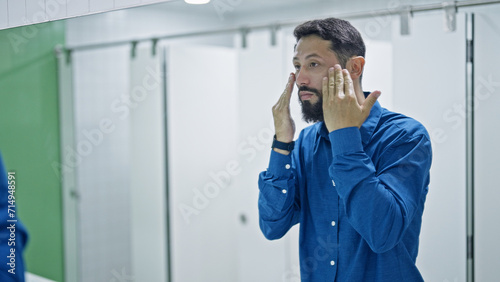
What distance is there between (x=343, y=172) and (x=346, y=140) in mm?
62

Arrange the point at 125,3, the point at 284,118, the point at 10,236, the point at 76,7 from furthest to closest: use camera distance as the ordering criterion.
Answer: the point at 10,236, the point at 76,7, the point at 125,3, the point at 284,118

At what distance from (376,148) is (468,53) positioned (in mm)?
263

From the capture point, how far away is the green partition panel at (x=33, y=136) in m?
1.90

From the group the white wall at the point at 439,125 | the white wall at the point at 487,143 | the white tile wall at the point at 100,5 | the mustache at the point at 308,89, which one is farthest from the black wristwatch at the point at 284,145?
the white tile wall at the point at 100,5

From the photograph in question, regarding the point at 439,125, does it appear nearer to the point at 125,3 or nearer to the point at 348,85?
the point at 348,85

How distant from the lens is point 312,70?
115 centimetres

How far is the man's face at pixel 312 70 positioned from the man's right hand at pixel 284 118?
35 millimetres

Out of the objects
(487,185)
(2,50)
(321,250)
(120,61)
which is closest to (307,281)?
(321,250)

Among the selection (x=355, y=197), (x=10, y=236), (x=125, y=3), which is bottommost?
(x=10, y=236)

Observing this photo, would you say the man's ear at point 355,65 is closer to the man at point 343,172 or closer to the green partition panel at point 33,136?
the man at point 343,172

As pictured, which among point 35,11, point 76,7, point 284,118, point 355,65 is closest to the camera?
point 355,65

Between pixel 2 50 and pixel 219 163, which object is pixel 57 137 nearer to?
pixel 2 50

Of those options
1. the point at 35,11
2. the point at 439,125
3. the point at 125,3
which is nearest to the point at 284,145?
the point at 439,125

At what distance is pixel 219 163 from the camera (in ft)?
4.63
